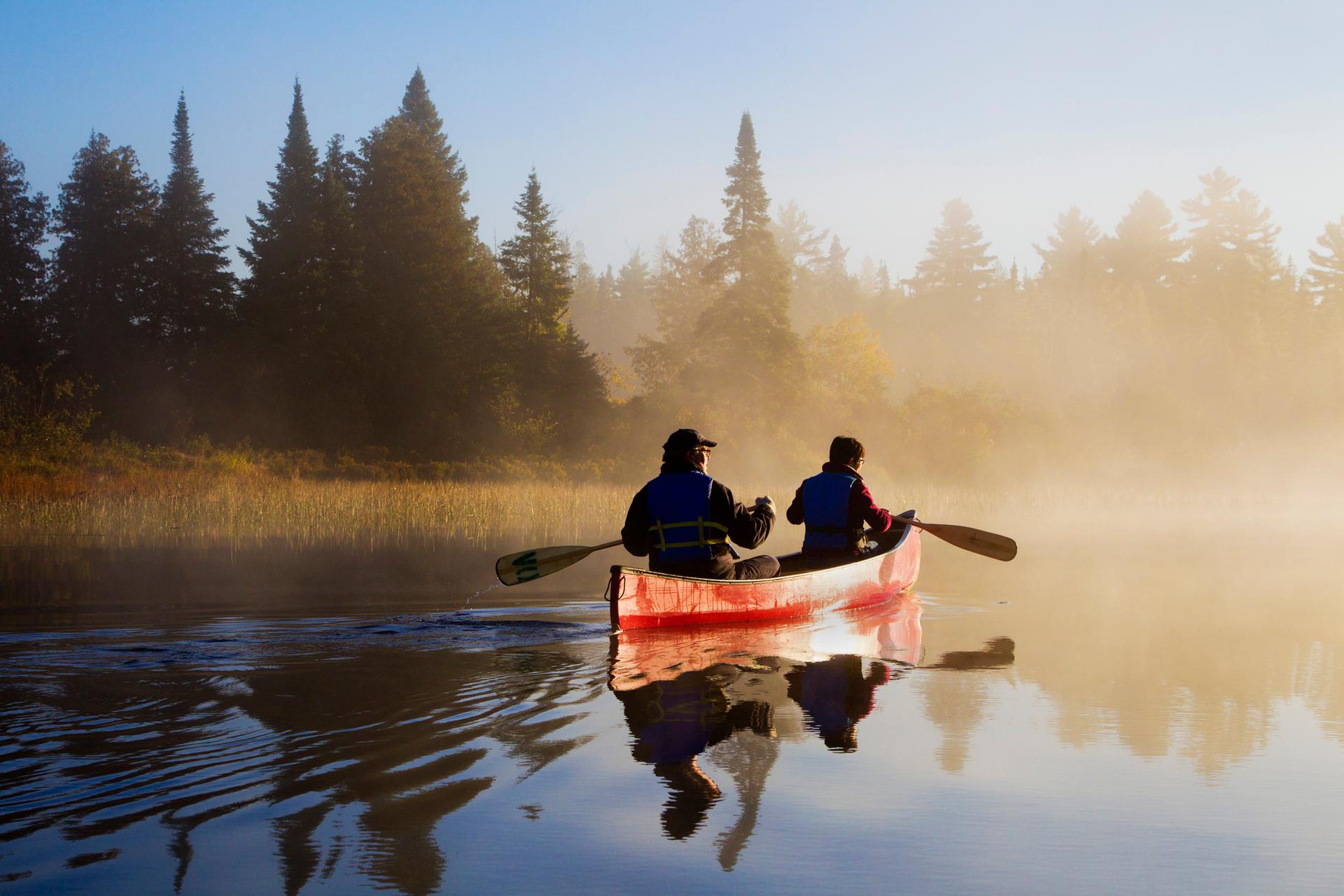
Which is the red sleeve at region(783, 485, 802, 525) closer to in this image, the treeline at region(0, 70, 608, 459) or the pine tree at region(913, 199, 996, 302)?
the treeline at region(0, 70, 608, 459)

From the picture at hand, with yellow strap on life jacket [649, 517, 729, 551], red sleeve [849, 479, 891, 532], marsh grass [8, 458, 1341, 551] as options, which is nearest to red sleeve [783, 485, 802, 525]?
red sleeve [849, 479, 891, 532]

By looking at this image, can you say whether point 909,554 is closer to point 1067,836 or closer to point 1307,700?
point 1307,700

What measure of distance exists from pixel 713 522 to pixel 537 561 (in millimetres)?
2174

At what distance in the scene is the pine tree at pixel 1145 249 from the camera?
68.3 meters

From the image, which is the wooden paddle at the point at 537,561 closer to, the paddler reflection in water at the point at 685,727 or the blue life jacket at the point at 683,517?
the blue life jacket at the point at 683,517

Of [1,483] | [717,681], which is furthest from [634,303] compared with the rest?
[717,681]

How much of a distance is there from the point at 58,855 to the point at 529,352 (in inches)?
1639

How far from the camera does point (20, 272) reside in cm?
4412

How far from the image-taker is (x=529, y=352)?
147 ft

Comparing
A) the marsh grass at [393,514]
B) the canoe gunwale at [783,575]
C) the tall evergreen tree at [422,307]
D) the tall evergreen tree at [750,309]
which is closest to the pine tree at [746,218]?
the tall evergreen tree at [750,309]

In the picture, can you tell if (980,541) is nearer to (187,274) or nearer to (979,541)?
(979,541)

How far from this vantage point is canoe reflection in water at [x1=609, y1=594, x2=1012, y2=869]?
4984mm

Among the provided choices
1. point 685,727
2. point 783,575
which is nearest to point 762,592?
point 783,575

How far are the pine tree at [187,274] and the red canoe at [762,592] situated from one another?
38.8 meters
